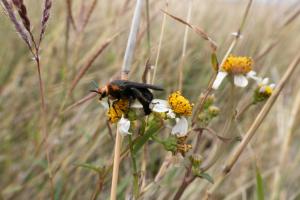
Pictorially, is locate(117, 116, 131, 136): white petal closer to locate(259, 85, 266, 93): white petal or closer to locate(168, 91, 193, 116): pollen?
locate(168, 91, 193, 116): pollen

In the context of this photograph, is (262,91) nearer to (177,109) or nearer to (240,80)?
(240,80)

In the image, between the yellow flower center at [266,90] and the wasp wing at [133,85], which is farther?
the yellow flower center at [266,90]

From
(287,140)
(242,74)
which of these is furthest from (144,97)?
(287,140)

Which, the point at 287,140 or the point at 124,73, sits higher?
the point at 124,73

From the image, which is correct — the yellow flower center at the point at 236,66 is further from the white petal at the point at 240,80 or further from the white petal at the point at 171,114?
the white petal at the point at 171,114

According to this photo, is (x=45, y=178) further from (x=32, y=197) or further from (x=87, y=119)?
(x=87, y=119)

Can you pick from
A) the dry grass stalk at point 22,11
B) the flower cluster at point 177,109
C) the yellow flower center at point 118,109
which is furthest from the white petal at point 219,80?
the dry grass stalk at point 22,11
